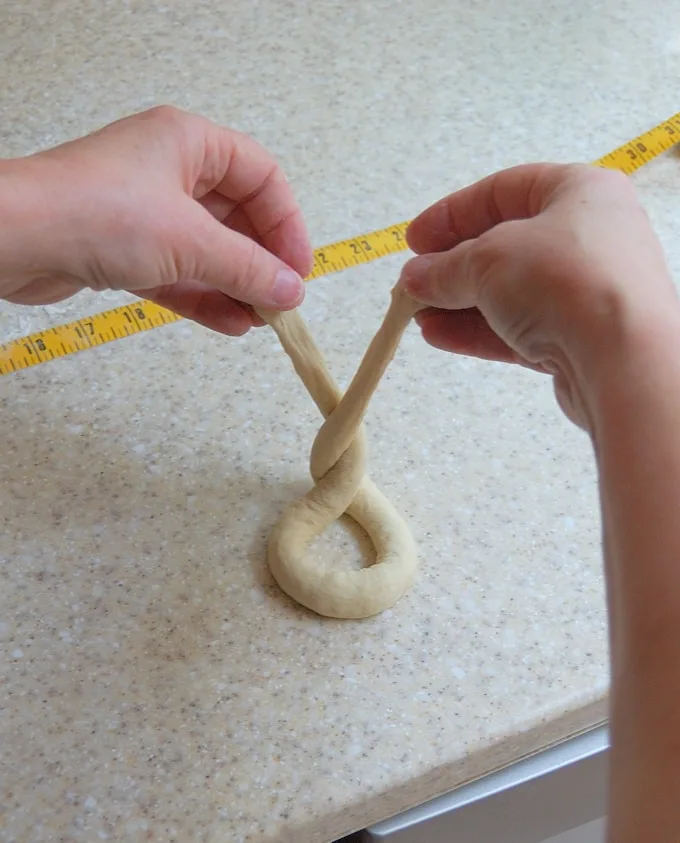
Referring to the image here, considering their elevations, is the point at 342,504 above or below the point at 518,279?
below

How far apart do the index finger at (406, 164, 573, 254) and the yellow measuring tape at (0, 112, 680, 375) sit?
0.23 meters

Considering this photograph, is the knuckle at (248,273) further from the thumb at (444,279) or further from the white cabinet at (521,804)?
the white cabinet at (521,804)

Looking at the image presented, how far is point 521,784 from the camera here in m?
0.69

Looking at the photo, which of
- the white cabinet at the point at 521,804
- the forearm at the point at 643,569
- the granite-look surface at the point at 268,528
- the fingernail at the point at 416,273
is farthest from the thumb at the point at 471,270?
the white cabinet at the point at 521,804

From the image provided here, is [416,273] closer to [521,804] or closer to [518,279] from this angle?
[518,279]

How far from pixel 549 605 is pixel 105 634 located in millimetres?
379

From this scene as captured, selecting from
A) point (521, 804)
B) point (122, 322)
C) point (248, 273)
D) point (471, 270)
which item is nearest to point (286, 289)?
point (248, 273)

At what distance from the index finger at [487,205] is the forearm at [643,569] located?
0.66ft

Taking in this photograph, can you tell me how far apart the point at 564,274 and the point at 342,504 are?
32 centimetres

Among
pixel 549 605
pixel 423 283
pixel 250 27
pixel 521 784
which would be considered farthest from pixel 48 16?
pixel 521 784

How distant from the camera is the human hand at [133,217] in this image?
1.85ft

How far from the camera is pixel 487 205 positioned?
26.2 inches

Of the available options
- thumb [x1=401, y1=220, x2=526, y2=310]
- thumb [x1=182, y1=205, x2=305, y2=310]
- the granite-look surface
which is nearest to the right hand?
thumb [x1=401, y1=220, x2=526, y2=310]

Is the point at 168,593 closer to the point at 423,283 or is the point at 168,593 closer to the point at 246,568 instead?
the point at 246,568
